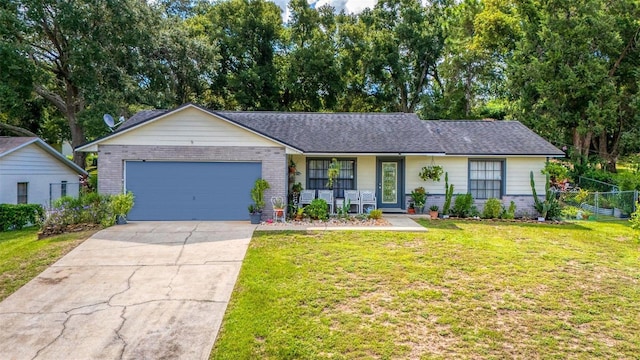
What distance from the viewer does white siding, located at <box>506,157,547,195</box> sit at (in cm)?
1466

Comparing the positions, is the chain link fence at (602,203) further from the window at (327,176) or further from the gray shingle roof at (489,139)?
the window at (327,176)

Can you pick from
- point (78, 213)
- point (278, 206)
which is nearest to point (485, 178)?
point (278, 206)

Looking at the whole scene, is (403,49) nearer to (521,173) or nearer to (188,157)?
(521,173)

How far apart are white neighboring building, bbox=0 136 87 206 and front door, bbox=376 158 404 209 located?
1488 cm

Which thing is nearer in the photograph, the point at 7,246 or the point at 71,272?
the point at 71,272

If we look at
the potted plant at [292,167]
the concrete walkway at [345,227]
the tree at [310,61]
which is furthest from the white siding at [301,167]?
the tree at [310,61]

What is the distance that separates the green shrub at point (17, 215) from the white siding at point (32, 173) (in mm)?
1335

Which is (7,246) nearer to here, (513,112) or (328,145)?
(328,145)

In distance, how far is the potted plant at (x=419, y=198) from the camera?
567 inches

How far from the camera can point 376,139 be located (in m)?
14.7

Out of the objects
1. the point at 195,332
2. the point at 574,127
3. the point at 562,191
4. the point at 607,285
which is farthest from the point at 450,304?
the point at 574,127

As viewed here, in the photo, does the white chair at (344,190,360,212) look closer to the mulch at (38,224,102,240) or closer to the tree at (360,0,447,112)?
the mulch at (38,224,102,240)

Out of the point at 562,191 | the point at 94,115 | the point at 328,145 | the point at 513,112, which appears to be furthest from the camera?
the point at 513,112

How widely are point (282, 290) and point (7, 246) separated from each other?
340 inches
